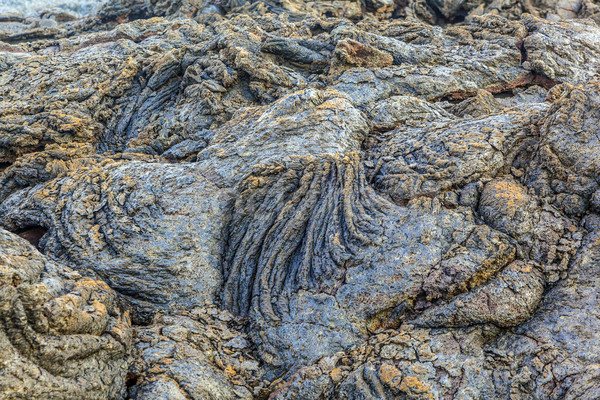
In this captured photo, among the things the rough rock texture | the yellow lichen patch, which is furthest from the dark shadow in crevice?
the yellow lichen patch

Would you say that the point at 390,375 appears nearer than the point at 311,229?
Yes

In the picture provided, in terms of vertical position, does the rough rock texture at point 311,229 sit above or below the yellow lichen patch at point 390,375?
above

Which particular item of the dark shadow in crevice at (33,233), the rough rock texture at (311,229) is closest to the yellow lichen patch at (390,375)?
the rough rock texture at (311,229)

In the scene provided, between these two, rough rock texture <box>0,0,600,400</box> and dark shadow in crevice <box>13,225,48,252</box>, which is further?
dark shadow in crevice <box>13,225,48,252</box>

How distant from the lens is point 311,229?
1121 cm

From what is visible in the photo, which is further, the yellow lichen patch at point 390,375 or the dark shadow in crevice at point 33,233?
the dark shadow in crevice at point 33,233

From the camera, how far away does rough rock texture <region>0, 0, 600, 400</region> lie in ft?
27.5

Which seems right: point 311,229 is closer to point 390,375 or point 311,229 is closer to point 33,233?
point 390,375

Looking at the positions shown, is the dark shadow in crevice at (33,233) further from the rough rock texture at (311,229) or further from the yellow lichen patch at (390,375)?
the yellow lichen patch at (390,375)

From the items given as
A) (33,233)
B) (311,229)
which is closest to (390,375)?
(311,229)

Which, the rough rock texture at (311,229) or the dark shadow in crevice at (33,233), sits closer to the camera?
the rough rock texture at (311,229)

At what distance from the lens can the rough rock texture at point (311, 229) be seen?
27.5 ft

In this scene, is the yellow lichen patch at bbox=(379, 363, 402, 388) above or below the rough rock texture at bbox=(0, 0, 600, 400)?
below

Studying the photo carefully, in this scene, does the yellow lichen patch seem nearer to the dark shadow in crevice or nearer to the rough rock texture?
the rough rock texture
